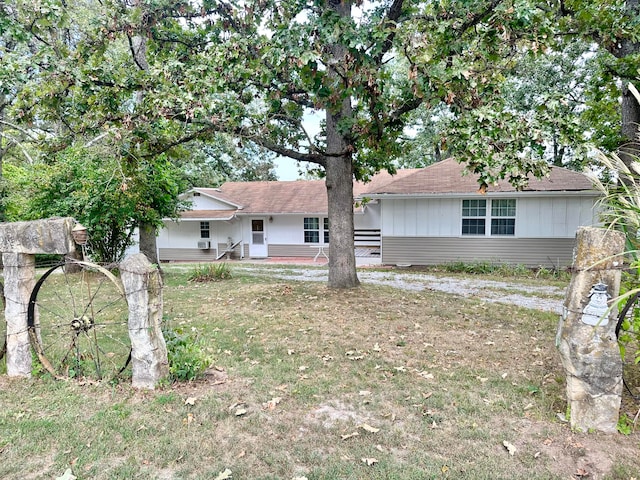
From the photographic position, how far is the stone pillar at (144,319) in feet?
11.9

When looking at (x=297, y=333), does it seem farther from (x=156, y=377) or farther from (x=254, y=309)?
(x=156, y=377)

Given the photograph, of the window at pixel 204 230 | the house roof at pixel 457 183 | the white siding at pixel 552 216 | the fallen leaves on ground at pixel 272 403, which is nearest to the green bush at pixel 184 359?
the fallen leaves on ground at pixel 272 403

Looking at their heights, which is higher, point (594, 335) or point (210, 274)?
point (594, 335)

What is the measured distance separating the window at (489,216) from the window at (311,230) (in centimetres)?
739

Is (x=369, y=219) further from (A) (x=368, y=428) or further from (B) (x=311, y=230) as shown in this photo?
(A) (x=368, y=428)

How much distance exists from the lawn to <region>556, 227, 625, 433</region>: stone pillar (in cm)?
20

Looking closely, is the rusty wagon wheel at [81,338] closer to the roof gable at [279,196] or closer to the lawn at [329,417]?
the lawn at [329,417]

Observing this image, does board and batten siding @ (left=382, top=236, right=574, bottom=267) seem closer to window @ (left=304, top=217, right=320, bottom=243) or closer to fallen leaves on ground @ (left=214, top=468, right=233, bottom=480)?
window @ (left=304, top=217, right=320, bottom=243)

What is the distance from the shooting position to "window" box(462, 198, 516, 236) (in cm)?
1375

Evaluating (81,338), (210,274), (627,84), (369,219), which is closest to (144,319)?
(81,338)

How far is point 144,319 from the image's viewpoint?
12.0ft

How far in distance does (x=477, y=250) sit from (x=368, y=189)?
737 cm

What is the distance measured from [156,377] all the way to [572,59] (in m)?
21.1

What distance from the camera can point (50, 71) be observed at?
7.15 metres
